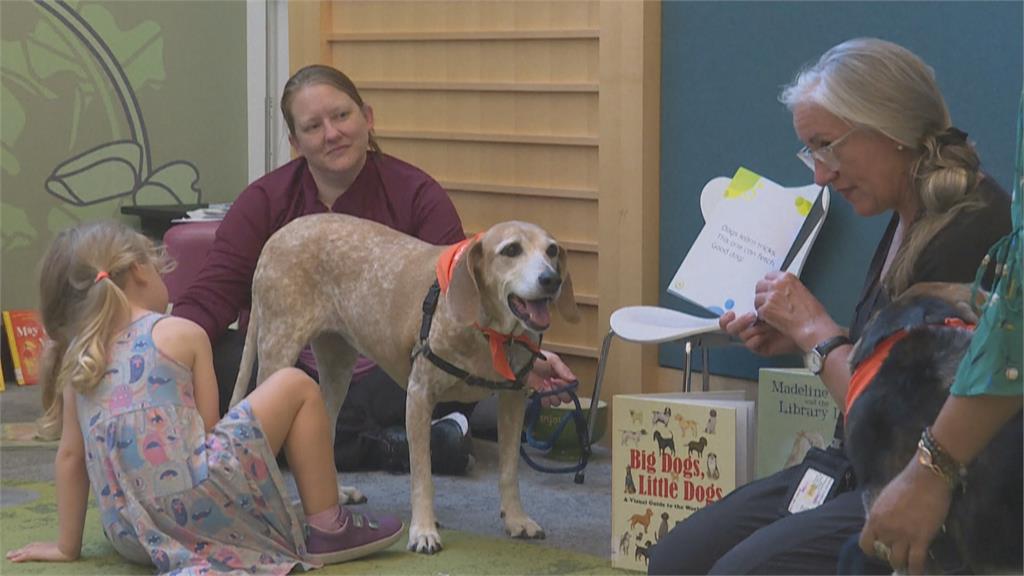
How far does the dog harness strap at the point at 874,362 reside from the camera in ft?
6.27

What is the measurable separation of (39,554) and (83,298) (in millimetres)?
602

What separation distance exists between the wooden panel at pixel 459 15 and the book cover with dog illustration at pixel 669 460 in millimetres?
1808

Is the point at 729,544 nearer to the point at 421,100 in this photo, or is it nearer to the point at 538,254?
the point at 538,254

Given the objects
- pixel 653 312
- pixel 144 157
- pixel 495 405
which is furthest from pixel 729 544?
pixel 144 157

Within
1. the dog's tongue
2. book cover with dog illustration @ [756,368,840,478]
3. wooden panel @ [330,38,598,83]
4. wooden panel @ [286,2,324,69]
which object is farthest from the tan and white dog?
wooden panel @ [286,2,324,69]

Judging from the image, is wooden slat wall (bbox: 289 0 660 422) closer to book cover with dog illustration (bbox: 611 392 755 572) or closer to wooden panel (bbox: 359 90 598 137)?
wooden panel (bbox: 359 90 598 137)

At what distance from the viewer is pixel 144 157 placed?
20.1ft

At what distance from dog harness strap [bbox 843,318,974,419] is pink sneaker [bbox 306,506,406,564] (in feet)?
4.88

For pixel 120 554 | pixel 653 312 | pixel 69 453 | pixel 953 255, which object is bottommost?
pixel 120 554

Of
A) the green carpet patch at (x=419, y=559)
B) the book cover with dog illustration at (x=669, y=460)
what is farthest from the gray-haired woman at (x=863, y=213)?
the green carpet patch at (x=419, y=559)

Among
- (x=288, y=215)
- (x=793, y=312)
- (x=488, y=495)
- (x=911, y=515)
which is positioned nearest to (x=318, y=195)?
(x=288, y=215)

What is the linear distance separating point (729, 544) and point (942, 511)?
29.5 inches

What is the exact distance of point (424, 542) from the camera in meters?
3.33

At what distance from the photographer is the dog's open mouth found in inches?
127
